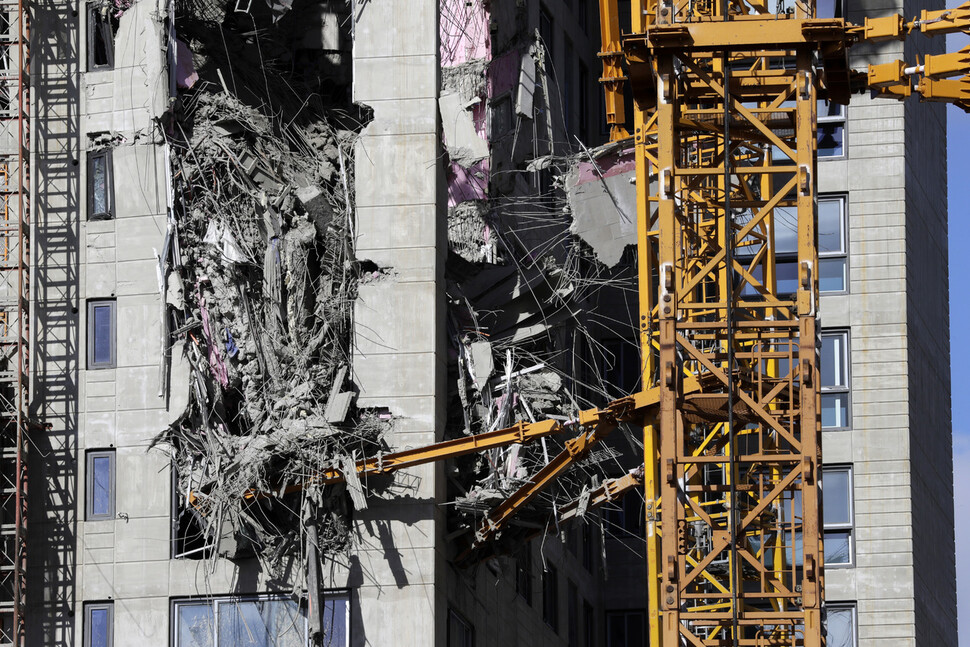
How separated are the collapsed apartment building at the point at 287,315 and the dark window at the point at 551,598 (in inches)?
234

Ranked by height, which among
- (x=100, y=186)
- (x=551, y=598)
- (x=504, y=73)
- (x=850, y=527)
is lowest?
(x=551, y=598)

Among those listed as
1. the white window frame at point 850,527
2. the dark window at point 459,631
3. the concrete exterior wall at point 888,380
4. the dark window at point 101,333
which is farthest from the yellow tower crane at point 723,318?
the concrete exterior wall at point 888,380

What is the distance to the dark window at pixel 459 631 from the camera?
46.4 metres

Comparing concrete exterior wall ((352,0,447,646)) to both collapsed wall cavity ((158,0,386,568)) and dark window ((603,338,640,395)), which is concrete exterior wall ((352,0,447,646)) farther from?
dark window ((603,338,640,395))

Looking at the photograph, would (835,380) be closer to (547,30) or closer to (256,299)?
(547,30)

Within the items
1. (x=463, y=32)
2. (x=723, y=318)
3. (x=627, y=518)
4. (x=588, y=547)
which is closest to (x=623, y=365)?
(x=627, y=518)

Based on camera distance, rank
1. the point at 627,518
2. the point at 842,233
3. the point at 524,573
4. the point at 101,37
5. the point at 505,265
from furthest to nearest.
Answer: the point at 627,518 < the point at 842,233 < the point at 524,573 < the point at 505,265 < the point at 101,37

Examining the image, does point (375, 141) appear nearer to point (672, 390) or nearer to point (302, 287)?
point (302, 287)

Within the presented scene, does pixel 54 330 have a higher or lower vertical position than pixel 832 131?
lower

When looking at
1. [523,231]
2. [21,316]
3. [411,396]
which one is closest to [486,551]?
[411,396]

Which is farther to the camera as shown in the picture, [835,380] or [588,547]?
[588,547]

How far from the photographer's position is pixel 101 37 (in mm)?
48469

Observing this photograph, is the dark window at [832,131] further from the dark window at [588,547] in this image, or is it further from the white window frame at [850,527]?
the dark window at [588,547]

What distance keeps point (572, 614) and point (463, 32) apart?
696 inches
